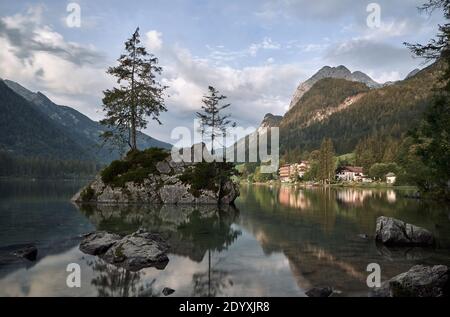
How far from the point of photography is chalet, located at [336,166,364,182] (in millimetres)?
182175

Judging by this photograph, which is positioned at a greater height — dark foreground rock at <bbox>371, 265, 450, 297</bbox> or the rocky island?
the rocky island

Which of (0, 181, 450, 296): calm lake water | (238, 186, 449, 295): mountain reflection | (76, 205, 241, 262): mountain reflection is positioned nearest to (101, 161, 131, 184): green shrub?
(76, 205, 241, 262): mountain reflection

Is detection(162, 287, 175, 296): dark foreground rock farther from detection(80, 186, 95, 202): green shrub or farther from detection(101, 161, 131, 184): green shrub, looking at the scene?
detection(80, 186, 95, 202): green shrub

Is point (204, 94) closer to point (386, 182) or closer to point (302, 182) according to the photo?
point (386, 182)

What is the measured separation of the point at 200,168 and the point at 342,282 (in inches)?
1505

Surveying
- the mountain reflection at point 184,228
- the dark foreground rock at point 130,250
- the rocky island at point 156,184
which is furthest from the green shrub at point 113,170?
the dark foreground rock at point 130,250

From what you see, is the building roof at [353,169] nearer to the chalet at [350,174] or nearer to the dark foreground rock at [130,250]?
the chalet at [350,174]

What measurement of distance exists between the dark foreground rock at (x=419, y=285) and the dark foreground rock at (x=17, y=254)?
51.9 feet

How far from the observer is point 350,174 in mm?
187875

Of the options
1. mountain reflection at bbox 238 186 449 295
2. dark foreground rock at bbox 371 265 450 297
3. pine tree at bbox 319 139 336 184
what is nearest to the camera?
dark foreground rock at bbox 371 265 450 297

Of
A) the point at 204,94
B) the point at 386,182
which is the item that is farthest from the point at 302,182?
the point at 204,94

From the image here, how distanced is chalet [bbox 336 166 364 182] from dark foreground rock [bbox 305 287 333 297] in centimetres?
17700

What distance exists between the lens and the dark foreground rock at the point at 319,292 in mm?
12508

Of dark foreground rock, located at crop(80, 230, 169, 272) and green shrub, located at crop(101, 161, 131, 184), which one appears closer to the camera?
dark foreground rock, located at crop(80, 230, 169, 272)
